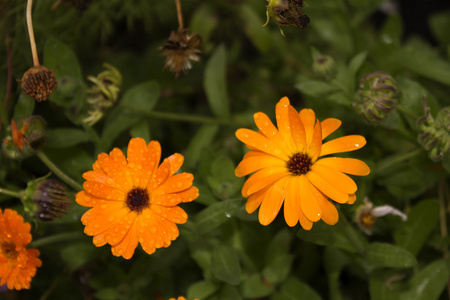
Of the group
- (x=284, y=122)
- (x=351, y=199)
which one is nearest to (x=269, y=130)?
(x=284, y=122)

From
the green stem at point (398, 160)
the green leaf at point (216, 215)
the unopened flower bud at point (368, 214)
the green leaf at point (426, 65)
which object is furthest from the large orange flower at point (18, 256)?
the green leaf at point (426, 65)

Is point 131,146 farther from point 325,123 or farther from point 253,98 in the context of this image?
point 253,98

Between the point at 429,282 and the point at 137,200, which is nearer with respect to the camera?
the point at 137,200

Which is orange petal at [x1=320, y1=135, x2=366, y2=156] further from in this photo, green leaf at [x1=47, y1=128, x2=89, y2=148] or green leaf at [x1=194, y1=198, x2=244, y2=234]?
green leaf at [x1=47, y1=128, x2=89, y2=148]

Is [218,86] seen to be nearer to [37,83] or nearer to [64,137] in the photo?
[64,137]

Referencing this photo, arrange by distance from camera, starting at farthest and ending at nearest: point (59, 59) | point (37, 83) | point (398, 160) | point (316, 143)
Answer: point (59, 59)
point (398, 160)
point (37, 83)
point (316, 143)
